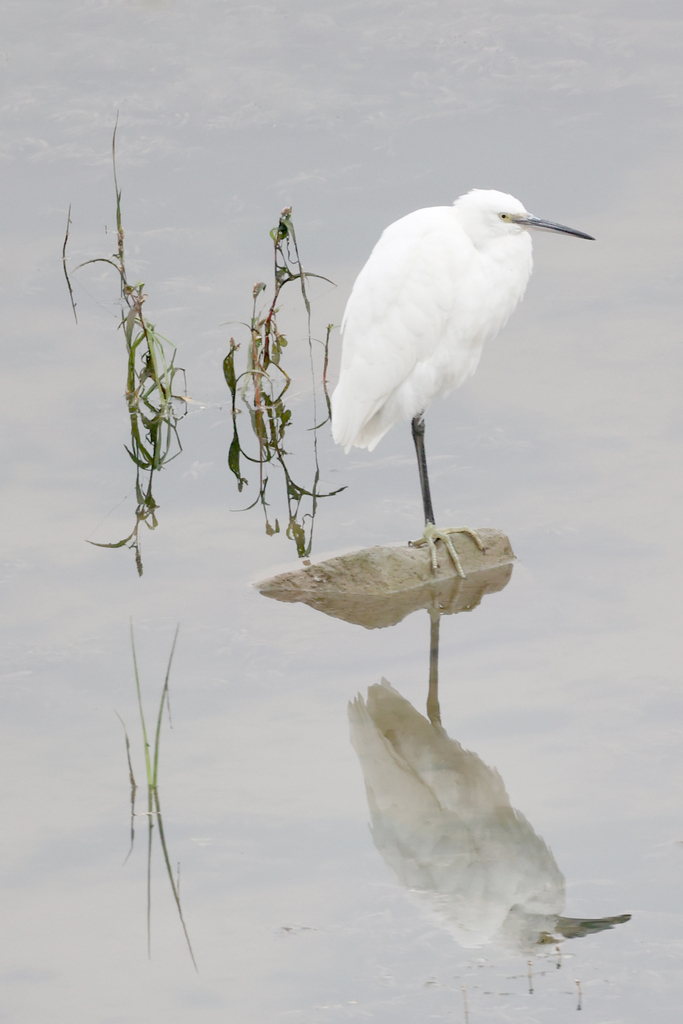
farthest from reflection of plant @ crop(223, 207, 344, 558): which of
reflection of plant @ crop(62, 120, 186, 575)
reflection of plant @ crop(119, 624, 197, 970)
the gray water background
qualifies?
reflection of plant @ crop(119, 624, 197, 970)

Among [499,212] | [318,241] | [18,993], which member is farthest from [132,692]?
[318,241]

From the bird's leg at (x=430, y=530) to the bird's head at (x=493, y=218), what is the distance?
732mm

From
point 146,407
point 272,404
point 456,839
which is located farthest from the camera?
point 146,407

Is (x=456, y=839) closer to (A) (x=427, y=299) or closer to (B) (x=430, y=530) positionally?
(B) (x=430, y=530)

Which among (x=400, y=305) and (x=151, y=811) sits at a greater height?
(x=400, y=305)

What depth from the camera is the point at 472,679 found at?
441cm

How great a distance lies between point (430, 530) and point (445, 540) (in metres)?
0.07

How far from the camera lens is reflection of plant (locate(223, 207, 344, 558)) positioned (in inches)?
226

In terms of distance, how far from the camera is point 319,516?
18.7 ft

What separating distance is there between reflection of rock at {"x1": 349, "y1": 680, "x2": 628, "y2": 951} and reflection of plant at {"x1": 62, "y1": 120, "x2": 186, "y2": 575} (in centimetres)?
188

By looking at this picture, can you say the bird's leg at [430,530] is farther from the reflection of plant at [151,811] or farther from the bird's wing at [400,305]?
the reflection of plant at [151,811]

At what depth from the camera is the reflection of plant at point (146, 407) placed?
5820mm

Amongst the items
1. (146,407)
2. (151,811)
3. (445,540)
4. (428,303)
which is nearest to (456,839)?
(151,811)

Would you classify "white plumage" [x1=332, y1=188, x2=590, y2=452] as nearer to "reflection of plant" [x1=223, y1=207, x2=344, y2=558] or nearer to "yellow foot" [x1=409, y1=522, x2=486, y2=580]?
"yellow foot" [x1=409, y1=522, x2=486, y2=580]
